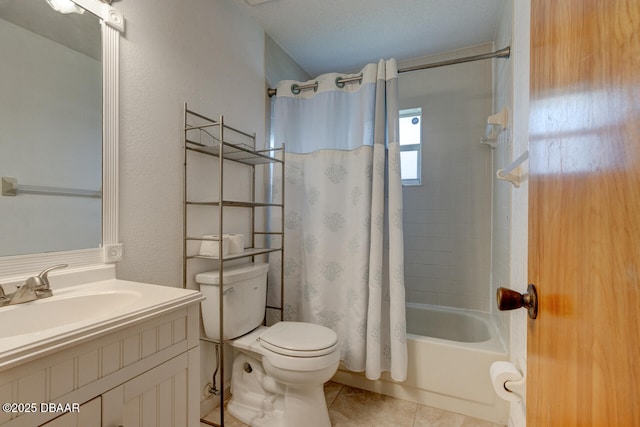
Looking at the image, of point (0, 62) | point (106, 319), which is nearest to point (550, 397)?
point (106, 319)

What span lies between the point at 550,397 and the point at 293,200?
1.73m

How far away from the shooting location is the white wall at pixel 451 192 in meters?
2.31

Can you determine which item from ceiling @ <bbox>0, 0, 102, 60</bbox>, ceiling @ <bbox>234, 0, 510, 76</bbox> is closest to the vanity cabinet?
ceiling @ <bbox>0, 0, 102, 60</bbox>

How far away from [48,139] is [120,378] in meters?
0.85

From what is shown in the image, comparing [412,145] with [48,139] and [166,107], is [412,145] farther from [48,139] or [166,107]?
[48,139]

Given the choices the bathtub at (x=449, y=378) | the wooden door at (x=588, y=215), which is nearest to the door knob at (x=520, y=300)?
the wooden door at (x=588, y=215)

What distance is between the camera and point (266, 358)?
1.45 m

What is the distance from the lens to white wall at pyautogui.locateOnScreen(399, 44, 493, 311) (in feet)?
7.59

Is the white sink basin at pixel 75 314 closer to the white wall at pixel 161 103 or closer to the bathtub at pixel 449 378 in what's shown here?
the white wall at pixel 161 103

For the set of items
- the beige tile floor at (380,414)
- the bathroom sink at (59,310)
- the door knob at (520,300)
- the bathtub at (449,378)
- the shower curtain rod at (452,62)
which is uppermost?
the shower curtain rod at (452,62)

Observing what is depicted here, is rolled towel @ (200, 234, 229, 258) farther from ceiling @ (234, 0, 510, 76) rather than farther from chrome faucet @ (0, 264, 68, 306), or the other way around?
ceiling @ (234, 0, 510, 76)

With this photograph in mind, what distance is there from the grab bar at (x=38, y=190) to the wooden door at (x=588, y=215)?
141 centimetres

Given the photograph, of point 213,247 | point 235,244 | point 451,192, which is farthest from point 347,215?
point 451,192

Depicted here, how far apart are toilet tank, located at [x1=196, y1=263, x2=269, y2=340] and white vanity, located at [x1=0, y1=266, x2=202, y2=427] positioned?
1.56 ft
